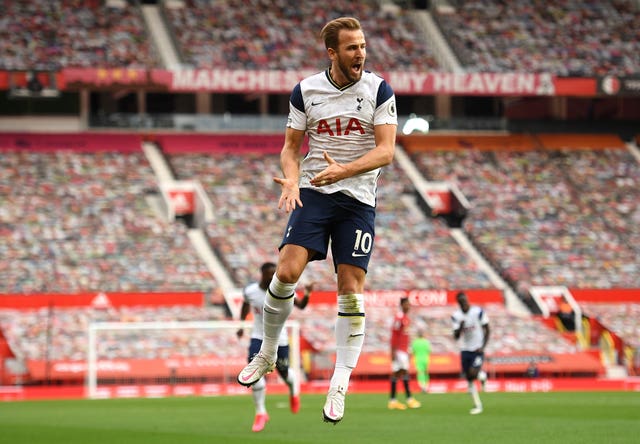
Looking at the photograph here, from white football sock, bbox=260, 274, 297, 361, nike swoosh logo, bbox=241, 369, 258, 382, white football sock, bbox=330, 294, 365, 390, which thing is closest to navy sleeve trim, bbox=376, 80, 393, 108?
white football sock, bbox=330, 294, 365, 390

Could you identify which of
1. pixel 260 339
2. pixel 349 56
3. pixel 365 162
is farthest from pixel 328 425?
pixel 349 56

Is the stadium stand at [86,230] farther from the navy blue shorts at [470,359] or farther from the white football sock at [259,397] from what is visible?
the white football sock at [259,397]

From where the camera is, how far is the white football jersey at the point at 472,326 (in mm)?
24203

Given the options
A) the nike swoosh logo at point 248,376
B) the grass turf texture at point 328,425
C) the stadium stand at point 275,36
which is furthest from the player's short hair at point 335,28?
the stadium stand at point 275,36

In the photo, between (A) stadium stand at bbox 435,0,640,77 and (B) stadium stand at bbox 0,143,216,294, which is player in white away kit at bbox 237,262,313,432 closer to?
(B) stadium stand at bbox 0,143,216,294

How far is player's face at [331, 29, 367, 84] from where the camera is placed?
373 inches

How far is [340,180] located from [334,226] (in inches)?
19.1

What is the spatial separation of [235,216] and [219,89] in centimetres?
498

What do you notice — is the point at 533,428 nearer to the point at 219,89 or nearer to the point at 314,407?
the point at 314,407

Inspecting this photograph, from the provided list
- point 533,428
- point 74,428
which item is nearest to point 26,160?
point 74,428

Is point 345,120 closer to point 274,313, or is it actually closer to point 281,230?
point 274,313

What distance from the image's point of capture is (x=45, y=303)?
36.3 meters

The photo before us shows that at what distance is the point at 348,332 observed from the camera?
9.91 m

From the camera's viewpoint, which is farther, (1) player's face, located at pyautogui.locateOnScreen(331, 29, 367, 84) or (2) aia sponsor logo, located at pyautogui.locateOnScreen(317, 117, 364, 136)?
(2) aia sponsor logo, located at pyautogui.locateOnScreen(317, 117, 364, 136)
